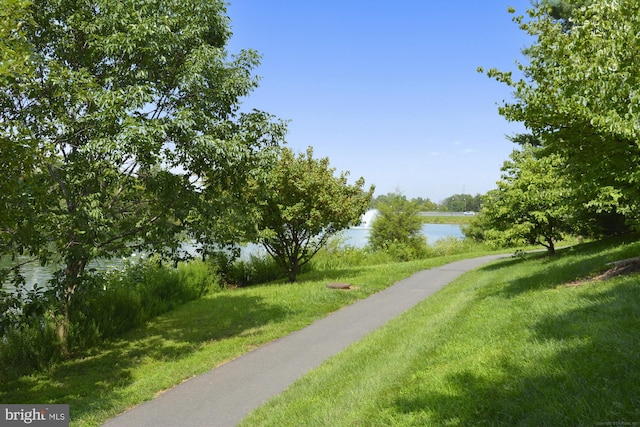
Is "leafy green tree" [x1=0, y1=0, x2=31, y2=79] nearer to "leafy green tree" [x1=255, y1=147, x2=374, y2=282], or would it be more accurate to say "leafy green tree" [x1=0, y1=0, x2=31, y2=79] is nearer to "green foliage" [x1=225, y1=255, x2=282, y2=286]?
"leafy green tree" [x1=255, y1=147, x2=374, y2=282]

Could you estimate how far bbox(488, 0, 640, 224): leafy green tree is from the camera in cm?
554

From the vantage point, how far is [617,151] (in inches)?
269

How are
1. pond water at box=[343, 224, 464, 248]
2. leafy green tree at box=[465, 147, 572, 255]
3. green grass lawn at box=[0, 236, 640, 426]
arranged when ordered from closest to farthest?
green grass lawn at box=[0, 236, 640, 426], leafy green tree at box=[465, 147, 572, 255], pond water at box=[343, 224, 464, 248]

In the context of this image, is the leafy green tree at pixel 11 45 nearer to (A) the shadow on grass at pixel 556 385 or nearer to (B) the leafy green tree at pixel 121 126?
(B) the leafy green tree at pixel 121 126

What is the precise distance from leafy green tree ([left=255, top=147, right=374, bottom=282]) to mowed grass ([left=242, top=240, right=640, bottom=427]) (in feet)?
26.6

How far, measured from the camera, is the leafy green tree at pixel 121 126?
684 centimetres

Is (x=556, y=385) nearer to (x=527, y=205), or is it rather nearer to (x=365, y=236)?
(x=527, y=205)

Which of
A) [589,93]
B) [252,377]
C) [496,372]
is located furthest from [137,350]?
[589,93]

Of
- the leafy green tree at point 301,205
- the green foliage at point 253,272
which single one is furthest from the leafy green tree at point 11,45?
the green foliage at point 253,272

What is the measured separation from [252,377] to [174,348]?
3.13 meters

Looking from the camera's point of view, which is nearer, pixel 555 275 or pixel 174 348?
pixel 174 348

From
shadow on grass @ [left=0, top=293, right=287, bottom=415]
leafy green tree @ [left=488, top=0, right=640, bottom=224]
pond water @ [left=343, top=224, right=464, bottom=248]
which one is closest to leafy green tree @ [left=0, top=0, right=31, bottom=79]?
shadow on grass @ [left=0, top=293, right=287, bottom=415]

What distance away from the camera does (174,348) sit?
357 inches

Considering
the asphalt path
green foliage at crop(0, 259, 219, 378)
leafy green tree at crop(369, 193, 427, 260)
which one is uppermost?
leafy green tree at crop(369, 193, 427, 260)
